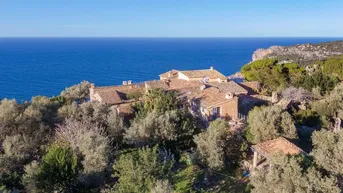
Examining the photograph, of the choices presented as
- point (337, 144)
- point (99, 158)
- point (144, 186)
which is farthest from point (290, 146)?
point (99, 158)

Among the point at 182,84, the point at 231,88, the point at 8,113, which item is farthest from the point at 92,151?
the point at 182,84

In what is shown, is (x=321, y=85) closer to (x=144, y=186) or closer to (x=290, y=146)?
(x=290, y=146)

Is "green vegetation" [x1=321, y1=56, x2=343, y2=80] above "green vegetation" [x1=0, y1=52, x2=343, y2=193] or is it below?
above

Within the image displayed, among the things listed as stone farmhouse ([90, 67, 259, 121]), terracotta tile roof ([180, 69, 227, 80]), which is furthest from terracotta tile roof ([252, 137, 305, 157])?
terracotta tile roof ([180, 69, 227, 80])

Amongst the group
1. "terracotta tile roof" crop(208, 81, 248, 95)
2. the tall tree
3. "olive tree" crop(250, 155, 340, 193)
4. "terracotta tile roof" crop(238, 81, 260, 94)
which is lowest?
the tall tree

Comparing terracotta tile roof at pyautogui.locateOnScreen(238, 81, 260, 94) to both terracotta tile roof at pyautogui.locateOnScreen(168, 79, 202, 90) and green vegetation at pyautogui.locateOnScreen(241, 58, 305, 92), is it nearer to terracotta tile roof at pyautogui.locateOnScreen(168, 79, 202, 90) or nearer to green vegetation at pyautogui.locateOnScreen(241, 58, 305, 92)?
green vegetation at pyautogui.locateOnScreen(241, 58, 305, 92)

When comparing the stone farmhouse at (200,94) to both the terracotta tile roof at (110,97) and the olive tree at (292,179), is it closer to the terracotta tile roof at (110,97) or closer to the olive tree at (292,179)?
the terracotta tile roof at (110,97)

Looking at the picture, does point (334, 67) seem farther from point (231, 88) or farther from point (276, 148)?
point (276, 148)

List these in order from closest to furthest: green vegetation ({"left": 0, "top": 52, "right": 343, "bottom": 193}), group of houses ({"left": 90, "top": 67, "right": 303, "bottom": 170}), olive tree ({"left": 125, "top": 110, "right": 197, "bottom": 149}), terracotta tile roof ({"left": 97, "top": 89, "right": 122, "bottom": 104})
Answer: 1. green vegetation ({"left": 0, "top": 52, "right": 343, "bottom": 193})
2. olive tree ({"left": 125, "top": 110, "right": 197, "bottom": 149})
3. group of houses ({"left": 90, "top": 67, "right": 303, "bottom": 170})
4. terracotta tile roof ({"left": 97, "top": 89, "right": 122, "bottom": 104})

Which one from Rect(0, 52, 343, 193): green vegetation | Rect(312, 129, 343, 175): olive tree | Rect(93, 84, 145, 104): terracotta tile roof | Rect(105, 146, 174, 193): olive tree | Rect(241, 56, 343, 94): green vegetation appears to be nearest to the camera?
Rect(312, 129, 343, 175): olive tree

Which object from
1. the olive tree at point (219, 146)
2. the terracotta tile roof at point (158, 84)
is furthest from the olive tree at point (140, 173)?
the terracotta tile roof at point (158, 84)
